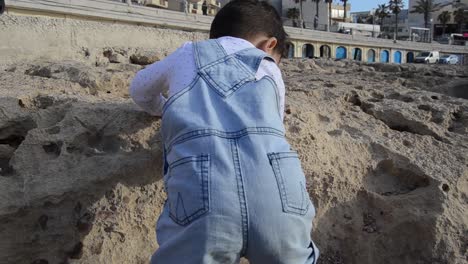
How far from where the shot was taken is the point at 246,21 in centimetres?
191

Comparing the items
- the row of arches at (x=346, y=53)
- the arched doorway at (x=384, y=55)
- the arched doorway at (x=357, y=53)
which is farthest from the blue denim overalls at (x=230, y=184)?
the arched doorway at (x=384, y=55)

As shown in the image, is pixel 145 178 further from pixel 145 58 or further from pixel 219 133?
pixel 145 58

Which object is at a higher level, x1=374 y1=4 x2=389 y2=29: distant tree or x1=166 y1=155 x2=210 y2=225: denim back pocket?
x1=374 y1=4 x2=389 y2=29: distant tree

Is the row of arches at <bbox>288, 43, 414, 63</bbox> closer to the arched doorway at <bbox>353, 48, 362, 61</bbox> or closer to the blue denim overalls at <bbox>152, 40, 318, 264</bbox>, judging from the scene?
the arched doorway at <bbox>353, 48, 362, 61</bbox>

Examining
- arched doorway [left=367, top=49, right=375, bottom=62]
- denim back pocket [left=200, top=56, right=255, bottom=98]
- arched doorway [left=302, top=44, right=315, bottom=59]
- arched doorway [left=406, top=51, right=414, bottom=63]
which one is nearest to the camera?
denim back pocket [left=200, top=56, right=255, bottom=98]

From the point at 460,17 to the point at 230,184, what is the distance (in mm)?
73084

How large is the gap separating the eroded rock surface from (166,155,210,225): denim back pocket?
0.94 metres

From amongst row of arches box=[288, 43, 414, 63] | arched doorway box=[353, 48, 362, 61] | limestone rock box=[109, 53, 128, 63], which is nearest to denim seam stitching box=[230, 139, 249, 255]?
limestone rock box=[109, 53, 128, 63]

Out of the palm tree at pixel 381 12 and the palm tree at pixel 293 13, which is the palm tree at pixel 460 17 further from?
the palm tree at pixel 293 13

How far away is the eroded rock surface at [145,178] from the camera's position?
7.54 feet

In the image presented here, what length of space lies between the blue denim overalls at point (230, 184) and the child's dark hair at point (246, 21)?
1.24 feet

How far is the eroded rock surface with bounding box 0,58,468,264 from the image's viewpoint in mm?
2297

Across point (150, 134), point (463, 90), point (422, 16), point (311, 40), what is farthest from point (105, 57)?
point (422, 16)

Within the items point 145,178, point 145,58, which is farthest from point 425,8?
point 145,178
